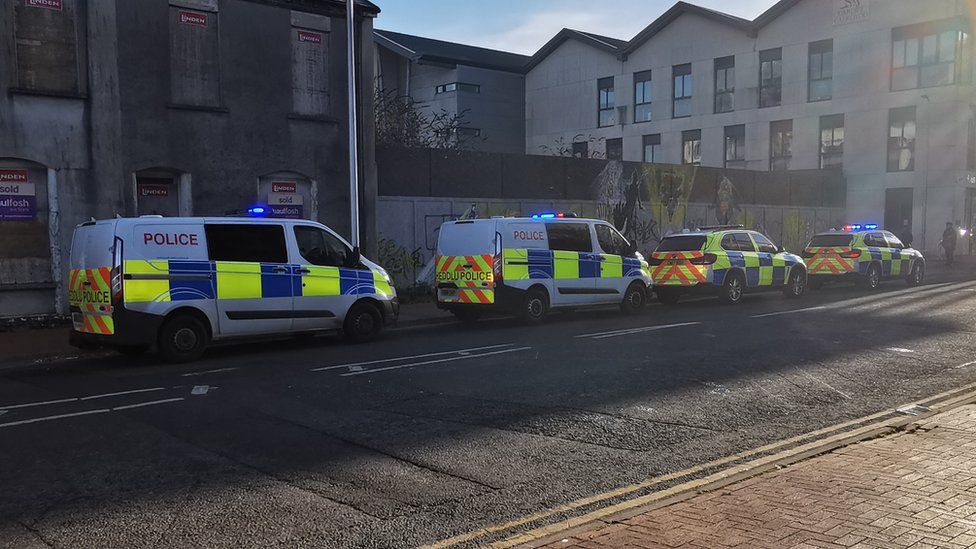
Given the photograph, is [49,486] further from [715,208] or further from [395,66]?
[395,66]

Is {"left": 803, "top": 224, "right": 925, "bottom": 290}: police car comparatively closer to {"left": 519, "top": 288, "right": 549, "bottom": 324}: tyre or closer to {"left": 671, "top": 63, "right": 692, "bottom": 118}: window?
{"left": 519, "top": 288, "right": 549, "bottom": 324}: tyre

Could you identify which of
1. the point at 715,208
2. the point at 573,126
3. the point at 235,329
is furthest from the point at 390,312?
the point at 573,126

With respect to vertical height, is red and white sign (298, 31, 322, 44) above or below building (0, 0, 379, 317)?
above

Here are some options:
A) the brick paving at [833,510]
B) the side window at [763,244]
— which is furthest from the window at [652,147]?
the brick paving at [833,510]

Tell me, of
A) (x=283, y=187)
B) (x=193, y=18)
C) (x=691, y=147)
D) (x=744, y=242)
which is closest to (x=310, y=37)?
(x=193, y=18)

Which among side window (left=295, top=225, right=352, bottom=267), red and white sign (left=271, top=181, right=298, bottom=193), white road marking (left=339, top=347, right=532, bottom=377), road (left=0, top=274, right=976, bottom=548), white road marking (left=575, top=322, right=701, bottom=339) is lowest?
white road marking (left=575, top=322, right=701, bottom=339)

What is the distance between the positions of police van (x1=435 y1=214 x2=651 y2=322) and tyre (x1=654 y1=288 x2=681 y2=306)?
248 centimetres

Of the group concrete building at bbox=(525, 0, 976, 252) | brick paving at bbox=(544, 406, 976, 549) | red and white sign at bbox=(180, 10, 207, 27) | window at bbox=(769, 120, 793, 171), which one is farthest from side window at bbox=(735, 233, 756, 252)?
window at bbox=(769, 120, 793, 171)

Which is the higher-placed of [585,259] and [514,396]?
[585,259]

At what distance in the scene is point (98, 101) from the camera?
14727 mm

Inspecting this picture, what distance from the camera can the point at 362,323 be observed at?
488 inches

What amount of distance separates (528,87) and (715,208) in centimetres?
2121

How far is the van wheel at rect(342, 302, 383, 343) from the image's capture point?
40.2 ft

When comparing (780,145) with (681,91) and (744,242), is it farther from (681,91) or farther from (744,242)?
(744,242)
